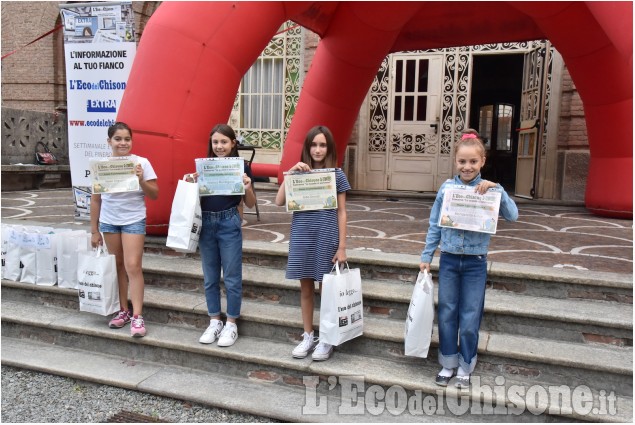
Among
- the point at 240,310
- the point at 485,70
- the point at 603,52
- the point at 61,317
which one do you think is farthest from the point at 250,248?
the point at 485,70

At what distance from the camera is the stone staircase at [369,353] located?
2791mm

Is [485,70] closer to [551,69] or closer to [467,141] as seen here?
[551,69]

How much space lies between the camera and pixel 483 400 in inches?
108

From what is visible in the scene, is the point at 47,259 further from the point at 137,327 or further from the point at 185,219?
the point at 185,219

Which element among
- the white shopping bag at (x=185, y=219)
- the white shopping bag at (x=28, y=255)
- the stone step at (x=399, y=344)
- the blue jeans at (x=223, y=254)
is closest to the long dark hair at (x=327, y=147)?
the blue jeans at (x=223, y=254)

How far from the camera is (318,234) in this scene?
3.12 m

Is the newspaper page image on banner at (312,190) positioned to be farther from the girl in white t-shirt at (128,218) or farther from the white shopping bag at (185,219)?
the girl in white t-shirt at (128,218)

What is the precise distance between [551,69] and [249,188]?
7748 millimetres

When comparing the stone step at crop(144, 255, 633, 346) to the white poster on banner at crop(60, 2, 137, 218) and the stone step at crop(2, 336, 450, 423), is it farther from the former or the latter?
the white poster on banner at crop(60, 2, 137, 218)

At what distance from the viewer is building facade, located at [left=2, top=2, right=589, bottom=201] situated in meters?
9.09

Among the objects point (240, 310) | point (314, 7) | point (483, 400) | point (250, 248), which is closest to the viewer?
point (483, 400)

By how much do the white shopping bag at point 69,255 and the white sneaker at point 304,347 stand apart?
6.61 ft

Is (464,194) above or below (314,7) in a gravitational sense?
below

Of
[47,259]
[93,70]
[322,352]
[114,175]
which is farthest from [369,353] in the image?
[93,70]
